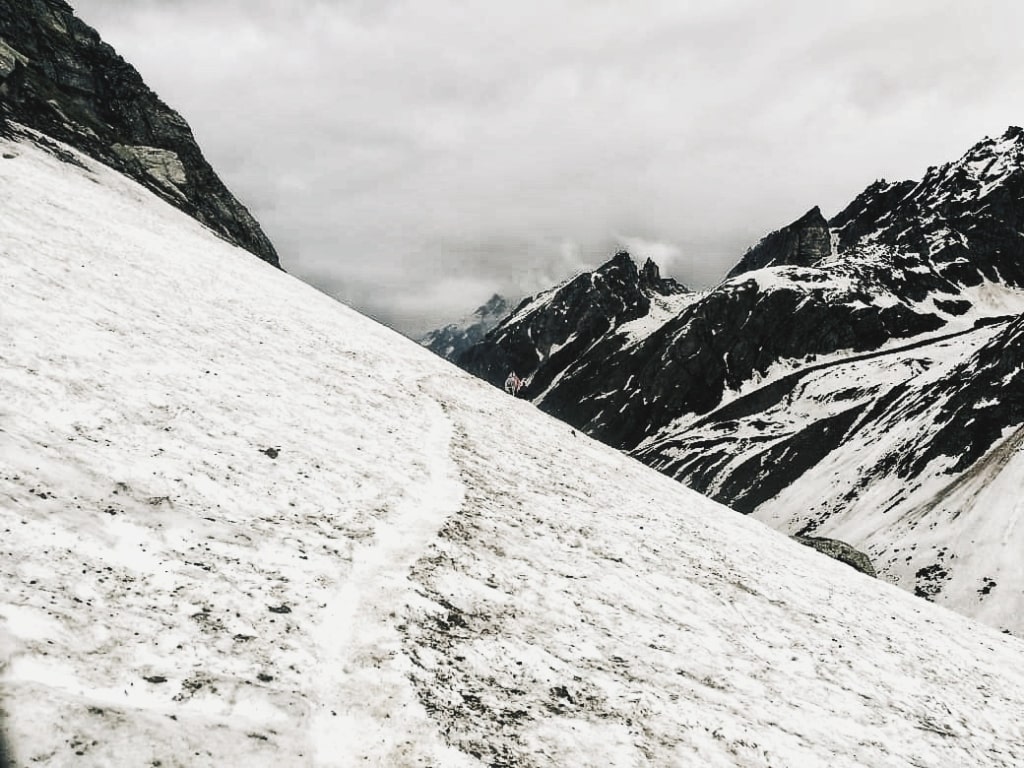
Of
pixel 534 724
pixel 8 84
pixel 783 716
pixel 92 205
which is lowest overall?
pixel 534 724

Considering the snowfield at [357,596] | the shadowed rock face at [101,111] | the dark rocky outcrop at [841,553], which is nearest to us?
the snowfield at [357,596]

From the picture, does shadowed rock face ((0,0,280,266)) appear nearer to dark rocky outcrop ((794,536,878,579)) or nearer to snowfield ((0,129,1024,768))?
snowfield ((0,129,1024,768))

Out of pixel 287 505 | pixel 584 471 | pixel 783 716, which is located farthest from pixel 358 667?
pixel 584 471

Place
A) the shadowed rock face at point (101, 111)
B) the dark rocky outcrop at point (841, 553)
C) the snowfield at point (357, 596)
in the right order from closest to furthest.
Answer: the snowfield at point (357, 596)
the dark rocky outcrop at point (841, 553)
the shadowed rock face at point (101, 111)

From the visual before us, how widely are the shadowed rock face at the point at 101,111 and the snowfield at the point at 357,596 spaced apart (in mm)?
38856

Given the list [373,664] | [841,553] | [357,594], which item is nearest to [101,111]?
[357,594]

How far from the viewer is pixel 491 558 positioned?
13945mm

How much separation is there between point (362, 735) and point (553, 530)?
33.6 ft

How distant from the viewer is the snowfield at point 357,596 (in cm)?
739

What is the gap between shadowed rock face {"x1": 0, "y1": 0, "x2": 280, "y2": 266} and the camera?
53.7 meters

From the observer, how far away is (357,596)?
34.7ft

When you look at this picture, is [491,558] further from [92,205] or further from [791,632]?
[92,205]

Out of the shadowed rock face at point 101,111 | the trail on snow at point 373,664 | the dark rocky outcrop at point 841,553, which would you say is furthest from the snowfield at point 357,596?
the shadowed rock face at point 101,111

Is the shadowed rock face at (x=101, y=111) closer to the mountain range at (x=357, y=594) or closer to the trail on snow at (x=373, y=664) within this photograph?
the mountain range at (x=357, y=594)
